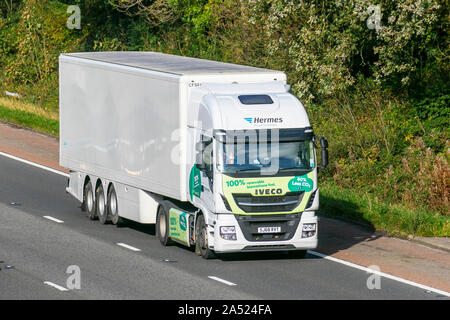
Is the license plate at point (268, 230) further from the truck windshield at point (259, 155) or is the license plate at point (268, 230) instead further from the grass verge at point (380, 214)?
A: the grass verge at point (380, 214)

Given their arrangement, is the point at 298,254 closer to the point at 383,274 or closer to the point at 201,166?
the point at 383,274

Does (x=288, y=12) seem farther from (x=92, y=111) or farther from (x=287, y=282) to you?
(x=287, y=282)

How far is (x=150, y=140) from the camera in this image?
21.5 metres

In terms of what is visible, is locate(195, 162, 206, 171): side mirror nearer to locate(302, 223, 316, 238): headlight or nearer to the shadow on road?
the shadow on road

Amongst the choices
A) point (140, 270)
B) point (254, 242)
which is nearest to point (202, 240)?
point (254, 242)

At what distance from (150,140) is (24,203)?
581cm

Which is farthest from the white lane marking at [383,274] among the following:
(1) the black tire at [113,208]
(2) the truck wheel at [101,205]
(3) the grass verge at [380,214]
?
(2) the truck wheel at [101,205]

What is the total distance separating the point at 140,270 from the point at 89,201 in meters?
6.52

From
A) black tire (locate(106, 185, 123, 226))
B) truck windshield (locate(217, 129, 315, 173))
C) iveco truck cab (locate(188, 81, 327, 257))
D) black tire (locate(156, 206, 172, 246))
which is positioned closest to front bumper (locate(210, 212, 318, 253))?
iveco truck cab (locate(188, 81, 327, 257))

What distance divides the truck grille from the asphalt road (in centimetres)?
106

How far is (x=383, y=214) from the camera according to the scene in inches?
933

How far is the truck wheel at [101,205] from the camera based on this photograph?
2410 centimetres

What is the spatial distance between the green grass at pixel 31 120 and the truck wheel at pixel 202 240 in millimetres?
18366

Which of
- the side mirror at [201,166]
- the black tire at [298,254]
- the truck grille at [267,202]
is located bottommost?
the black tire at [298,254]
